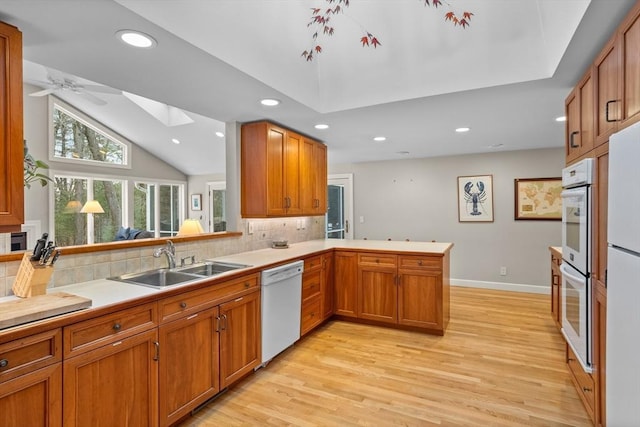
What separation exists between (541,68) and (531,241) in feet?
11.6

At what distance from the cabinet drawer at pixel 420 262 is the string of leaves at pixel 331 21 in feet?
6.61

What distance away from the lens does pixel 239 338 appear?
2.41 m

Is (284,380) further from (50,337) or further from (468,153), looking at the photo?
(468,153)

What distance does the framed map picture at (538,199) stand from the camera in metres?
4.86

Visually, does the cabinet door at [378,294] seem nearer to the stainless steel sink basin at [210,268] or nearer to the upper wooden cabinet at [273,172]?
the upper wooden cabinet at [273,172]

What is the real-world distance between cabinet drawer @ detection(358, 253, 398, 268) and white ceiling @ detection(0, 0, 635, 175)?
138 centimetres

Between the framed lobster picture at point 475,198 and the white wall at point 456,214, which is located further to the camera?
the framed lobster picture at point 475,198

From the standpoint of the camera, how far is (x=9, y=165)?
1.54 metres

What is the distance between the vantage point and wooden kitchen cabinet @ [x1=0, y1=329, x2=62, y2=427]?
1.27 m

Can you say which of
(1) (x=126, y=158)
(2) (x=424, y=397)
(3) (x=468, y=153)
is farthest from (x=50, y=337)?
(1) (x=126, y=158)

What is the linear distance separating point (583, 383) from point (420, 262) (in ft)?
5.14

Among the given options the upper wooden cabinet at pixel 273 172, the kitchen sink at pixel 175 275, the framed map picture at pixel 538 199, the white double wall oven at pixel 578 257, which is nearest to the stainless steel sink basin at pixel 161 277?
the kitchen sink at pixel 175 275

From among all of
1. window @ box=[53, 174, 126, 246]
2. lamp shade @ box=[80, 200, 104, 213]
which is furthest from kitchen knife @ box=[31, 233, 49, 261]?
window @ box=[53, 174, 126, 246]

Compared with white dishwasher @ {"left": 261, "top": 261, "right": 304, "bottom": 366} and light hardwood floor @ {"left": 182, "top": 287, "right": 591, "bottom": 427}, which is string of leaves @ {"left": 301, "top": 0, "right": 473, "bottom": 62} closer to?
white dishwasher @ {"left": 261, "top": 261, "right": 304, "bottom": 366}
